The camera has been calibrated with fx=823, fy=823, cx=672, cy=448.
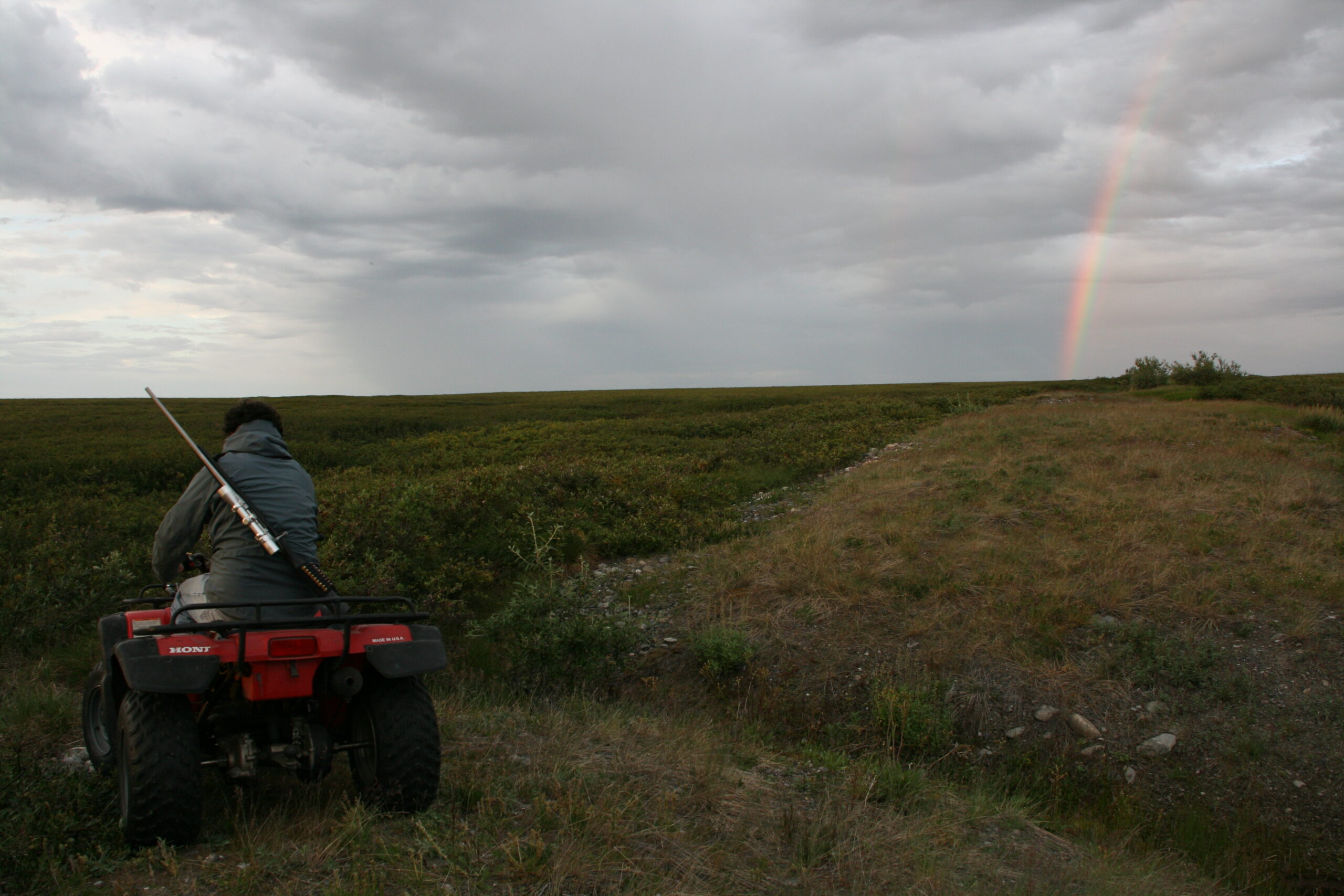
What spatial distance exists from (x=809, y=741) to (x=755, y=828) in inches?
87.0

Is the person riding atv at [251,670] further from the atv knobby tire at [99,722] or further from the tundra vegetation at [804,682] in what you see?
the tundra vegetation at [804,682]

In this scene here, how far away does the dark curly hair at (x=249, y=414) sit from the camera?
199 inches

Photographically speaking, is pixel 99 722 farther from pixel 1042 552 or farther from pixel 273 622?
pixel 1042 552

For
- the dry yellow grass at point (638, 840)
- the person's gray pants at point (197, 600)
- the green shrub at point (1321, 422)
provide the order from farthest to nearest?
1. the green shrub at point (1321, 422)
2. the person's gray pants at point (197, 600)
3. the dry yellow grass at point (638, 840)

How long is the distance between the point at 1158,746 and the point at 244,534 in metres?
7.00

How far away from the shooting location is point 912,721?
22.8 ft

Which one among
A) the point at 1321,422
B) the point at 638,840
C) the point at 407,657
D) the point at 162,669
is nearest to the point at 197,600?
the point at 162,669

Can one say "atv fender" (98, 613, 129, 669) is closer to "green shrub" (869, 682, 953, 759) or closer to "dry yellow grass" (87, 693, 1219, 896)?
"dry yellow grass" (87, 693, 1219, 896)

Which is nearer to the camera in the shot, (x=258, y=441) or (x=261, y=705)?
(x=261, y=705)

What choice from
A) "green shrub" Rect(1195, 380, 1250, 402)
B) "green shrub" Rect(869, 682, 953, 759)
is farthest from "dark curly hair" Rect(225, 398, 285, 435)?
"green shrub" Rect(1195, 380, 1250, 402)

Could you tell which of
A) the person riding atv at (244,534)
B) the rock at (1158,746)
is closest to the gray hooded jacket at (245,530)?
the person riding atv at (244,534)

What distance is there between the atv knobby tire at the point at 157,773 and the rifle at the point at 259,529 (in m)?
0.91

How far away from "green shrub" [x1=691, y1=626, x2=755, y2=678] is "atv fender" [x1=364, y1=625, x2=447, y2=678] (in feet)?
13.3

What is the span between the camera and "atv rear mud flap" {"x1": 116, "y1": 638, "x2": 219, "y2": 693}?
3.94 meters
